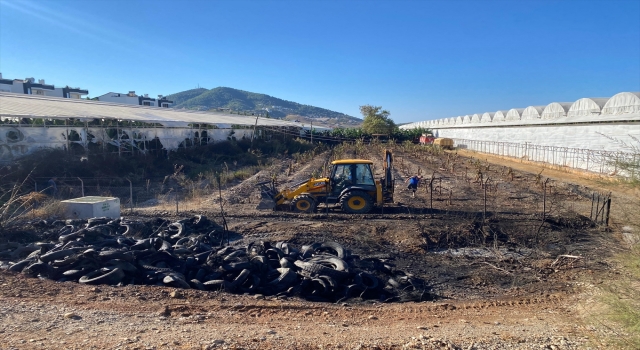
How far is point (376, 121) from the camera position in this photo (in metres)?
58.6

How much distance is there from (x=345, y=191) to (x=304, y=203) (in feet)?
4.38

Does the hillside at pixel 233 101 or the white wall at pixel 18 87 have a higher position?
the hillside at pixel 233 101

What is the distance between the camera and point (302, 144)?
4144cm

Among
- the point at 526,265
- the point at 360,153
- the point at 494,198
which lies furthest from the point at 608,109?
the point at 526,265

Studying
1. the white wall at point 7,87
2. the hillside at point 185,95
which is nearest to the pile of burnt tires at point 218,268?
the white wall at point 7,87

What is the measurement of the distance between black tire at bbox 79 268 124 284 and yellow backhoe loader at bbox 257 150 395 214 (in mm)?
6646

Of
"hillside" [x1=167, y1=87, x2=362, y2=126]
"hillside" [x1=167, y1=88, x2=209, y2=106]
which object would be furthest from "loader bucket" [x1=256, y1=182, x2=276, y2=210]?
"hillside" [x1=167, y1=88, x2=209, y2=106]

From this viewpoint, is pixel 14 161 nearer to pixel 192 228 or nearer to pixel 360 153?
pixel 192 228

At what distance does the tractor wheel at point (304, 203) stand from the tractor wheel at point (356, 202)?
0.90 metres

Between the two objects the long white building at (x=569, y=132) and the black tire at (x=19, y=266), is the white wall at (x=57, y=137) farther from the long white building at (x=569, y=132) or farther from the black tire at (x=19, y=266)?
the long white building at (x=569, y=132)

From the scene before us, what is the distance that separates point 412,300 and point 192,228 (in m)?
6.23

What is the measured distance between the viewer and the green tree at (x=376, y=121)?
57.5 m

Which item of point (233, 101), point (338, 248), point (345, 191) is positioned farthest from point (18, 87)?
point (233, 101)

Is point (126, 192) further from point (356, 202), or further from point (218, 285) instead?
point (218, 285)
